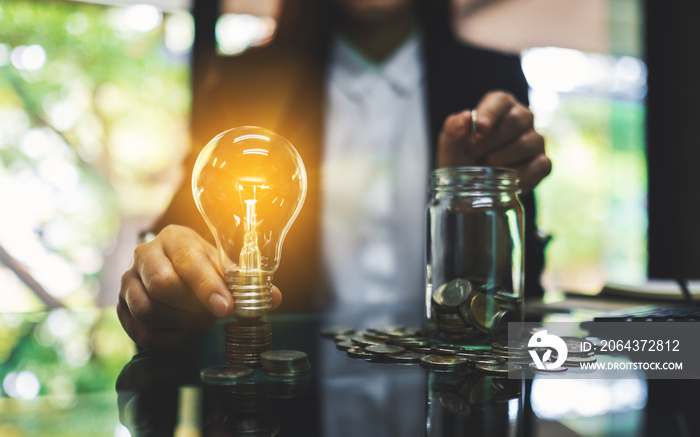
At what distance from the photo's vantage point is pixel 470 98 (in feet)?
4.95

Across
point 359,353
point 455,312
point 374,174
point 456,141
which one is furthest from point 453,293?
point 374,174

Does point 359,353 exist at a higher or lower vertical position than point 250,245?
lower

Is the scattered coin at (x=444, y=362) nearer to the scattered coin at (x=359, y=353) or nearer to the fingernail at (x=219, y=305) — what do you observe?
the scattered coin at (x=359, y=353)

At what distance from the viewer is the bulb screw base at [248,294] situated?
18.9 inches

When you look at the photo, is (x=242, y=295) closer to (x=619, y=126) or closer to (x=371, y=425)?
(x=371, y=425)

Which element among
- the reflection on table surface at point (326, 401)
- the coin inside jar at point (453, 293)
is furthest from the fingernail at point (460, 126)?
the reflection on table surface at point (326, 401)

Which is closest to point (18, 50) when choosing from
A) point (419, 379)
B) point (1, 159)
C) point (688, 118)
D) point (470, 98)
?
point (1, 159)

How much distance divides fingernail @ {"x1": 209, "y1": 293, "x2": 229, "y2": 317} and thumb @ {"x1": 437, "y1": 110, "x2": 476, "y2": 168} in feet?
1.42

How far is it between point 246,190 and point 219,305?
15 centimetres

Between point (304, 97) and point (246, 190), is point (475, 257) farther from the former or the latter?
point (304, 97)

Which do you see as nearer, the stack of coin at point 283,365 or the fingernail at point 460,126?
the stack of coin at point 283,365

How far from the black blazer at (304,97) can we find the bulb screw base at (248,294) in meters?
0.86

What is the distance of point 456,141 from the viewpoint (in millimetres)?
813

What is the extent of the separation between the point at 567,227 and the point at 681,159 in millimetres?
1036
